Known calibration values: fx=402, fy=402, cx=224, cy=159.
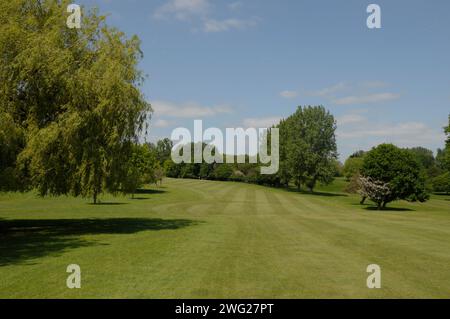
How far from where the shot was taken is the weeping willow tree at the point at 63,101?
21.1m

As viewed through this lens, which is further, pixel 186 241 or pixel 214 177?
pixel 214 177

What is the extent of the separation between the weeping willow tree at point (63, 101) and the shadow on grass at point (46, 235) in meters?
2.61

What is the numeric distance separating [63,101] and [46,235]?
24.7 ft

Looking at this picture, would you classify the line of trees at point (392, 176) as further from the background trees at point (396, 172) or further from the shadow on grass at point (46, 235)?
the shadow on grass at point (46, 235)

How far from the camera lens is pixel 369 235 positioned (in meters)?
24.1

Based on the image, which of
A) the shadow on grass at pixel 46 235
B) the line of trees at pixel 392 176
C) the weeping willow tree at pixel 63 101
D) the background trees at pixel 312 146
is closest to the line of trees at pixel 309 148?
the background trees at pixel 312 146

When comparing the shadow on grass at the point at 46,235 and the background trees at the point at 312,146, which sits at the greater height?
the background trees at the point at 312,146

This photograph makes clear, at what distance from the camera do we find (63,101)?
2273 cm

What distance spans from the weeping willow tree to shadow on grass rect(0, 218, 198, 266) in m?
2.61

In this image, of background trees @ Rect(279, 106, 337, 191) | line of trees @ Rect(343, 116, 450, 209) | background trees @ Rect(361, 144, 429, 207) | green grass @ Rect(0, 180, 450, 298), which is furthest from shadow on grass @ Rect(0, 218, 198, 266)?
background trees @ Rect(279, 106, 337, 191)

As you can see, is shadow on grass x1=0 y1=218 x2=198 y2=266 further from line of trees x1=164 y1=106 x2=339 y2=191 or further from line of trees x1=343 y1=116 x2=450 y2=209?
line of trees x1=164 y1=106 x2=339 y2=191
